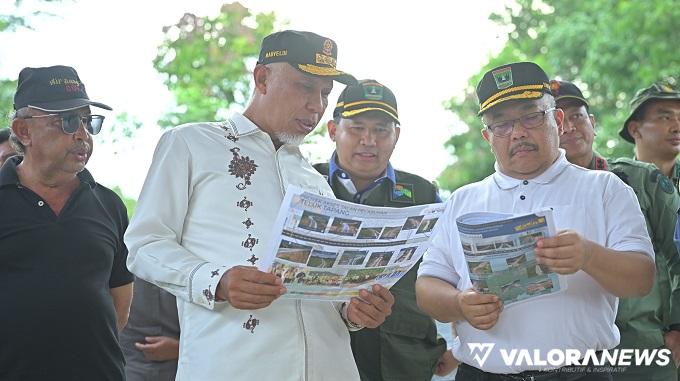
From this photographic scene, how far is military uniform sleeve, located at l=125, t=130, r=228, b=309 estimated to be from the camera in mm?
2049

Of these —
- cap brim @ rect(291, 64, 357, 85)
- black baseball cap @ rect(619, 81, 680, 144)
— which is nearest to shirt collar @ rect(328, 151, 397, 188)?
cap brim @ rect(291, 64, 357, 85)

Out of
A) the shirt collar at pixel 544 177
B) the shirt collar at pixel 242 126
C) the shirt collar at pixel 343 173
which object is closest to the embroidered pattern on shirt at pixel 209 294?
the shirt collar at pixel 242 126

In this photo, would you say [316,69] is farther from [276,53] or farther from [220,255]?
[220,255]

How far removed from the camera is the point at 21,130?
2.90m

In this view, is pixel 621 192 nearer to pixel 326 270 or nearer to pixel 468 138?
pixel 326 270

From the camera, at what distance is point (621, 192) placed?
2406mm

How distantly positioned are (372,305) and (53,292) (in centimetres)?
113

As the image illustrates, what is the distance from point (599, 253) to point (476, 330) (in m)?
0.49

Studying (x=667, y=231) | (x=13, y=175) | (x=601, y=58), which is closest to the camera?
(x=13, y=175)

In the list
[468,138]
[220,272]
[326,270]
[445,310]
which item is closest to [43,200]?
[220,272]

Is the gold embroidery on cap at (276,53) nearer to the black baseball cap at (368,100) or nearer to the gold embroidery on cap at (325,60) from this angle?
the gold embroidery on cap at (325,60)

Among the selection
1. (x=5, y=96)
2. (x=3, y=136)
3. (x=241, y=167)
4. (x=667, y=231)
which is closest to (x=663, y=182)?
(x=667, y=231)

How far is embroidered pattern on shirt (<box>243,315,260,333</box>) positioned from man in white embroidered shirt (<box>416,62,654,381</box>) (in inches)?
25.5

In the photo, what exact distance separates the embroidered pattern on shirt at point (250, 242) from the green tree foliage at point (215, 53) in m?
8.60
